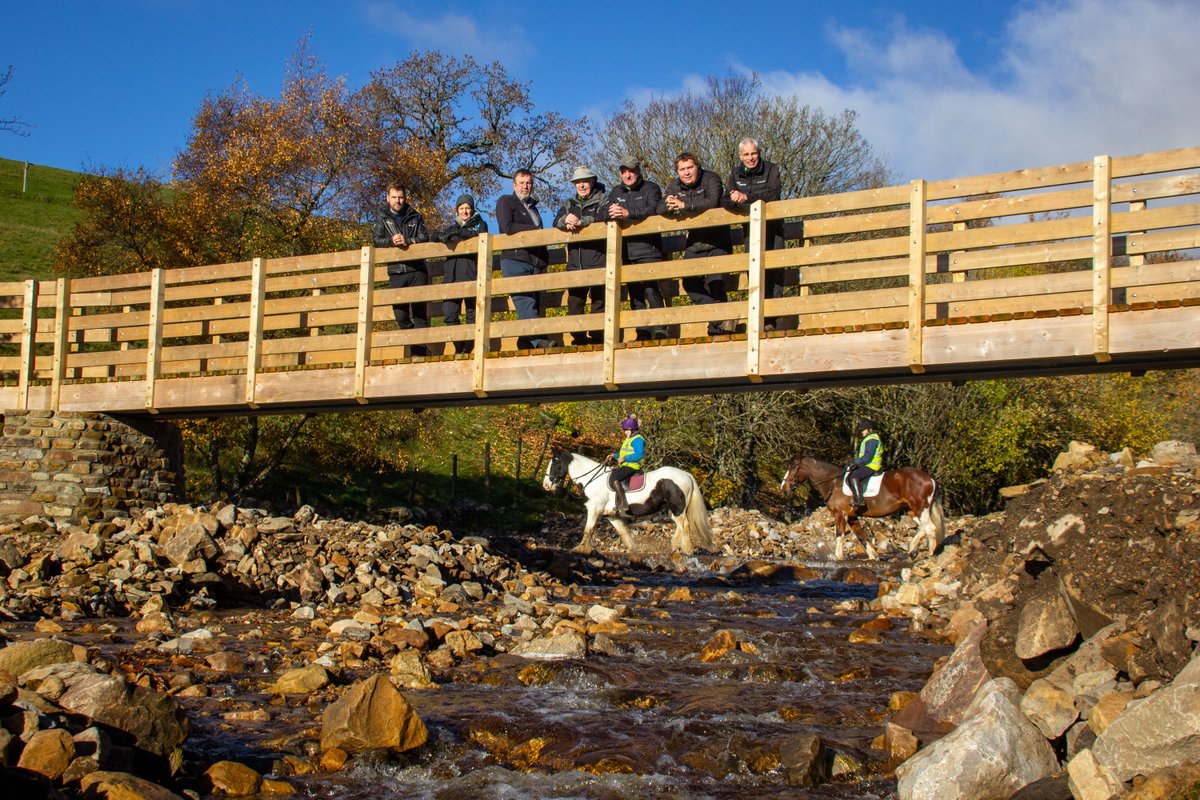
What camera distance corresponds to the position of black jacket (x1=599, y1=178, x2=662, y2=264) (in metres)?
14.2

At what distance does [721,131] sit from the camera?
36656 mm

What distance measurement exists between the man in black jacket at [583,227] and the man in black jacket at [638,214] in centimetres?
30

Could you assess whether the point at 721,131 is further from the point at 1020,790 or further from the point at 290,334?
the point at 1020,790

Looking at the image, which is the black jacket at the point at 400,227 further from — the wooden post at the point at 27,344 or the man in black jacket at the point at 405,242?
the wooden post at the point at 27,344

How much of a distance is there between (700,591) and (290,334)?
11.6 m

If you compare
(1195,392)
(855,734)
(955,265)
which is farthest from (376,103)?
(855,734)

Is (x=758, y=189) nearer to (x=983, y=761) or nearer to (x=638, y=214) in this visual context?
(x=638, y=214)

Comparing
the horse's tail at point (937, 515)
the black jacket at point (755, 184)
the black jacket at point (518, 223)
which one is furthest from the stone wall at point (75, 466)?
the horse's tail at point (937, 515)

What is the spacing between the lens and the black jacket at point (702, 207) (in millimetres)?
13664

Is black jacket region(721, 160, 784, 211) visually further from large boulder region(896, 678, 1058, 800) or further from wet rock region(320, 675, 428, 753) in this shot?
wet rock region(320, 675, 428, 753)

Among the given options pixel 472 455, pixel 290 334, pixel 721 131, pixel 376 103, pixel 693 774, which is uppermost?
pixel 376 103

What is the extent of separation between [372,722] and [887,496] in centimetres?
1724

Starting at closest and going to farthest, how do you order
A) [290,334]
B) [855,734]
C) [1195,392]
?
[855,734] < [290,334] < [1195,392]

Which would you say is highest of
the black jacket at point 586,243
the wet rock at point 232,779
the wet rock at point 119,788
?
the black jacket at point 586,243
